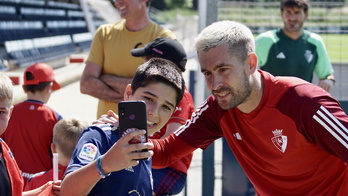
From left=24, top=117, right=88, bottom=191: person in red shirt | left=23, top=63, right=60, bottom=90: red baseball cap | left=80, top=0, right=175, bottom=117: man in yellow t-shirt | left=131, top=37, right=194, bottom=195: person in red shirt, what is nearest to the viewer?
left=131, top=37, right=194, bottom=195: person in red shirt

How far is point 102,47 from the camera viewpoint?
5.45 meters

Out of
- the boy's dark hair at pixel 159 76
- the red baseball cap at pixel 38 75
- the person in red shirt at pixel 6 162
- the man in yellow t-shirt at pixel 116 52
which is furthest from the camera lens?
the red baseball cap at pixel 38 75

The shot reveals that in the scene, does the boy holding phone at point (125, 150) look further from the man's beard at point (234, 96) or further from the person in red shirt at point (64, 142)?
the person in red shirt at point (64, 142)

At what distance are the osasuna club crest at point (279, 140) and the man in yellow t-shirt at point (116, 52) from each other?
1958 mm

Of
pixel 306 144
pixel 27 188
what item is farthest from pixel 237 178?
pixel 306 144

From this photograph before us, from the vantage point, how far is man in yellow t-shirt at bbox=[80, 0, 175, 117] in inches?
208

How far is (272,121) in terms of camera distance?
11.6ft

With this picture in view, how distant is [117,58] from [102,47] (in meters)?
0.19

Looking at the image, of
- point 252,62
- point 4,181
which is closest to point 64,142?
point 4,181

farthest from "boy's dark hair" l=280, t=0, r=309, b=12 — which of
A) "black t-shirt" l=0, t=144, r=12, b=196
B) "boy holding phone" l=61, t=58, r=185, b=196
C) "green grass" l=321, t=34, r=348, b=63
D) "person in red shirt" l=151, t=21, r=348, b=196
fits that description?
"black t-shirt" l=0, t=144, r=12, b=196

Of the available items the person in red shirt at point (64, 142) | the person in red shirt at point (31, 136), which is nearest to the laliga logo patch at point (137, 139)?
the person in red shirt at point (64, 142)

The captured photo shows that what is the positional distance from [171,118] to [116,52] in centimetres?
110

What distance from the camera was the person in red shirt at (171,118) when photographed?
445cm

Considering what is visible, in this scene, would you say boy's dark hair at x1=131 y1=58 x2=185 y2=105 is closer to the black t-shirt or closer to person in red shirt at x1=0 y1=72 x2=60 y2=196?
person in red shirt at x1=0 y1=72 x2=60 y2=196
